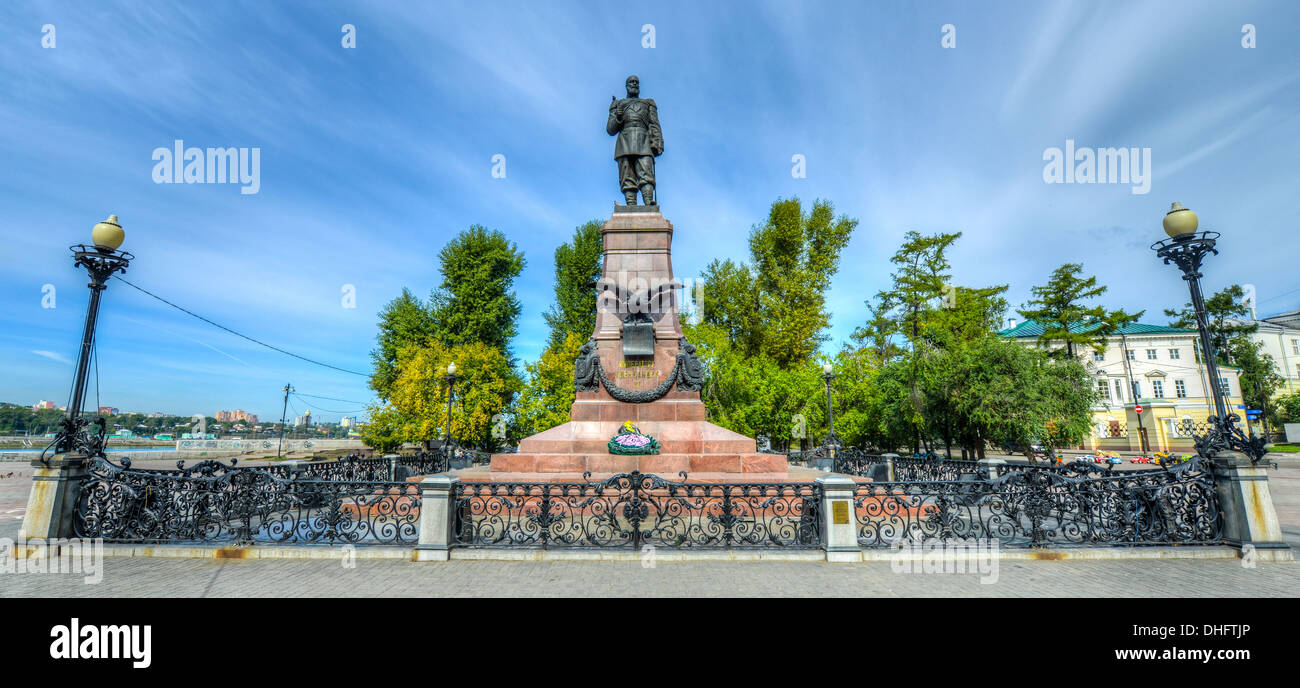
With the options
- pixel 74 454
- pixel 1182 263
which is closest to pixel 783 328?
pixel 1182 263

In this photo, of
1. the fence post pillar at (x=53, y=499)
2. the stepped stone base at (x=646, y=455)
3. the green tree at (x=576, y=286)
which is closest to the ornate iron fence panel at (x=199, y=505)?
the fence post pillar at (x=53, y=499)

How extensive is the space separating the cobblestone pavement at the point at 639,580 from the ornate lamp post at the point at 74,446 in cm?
108

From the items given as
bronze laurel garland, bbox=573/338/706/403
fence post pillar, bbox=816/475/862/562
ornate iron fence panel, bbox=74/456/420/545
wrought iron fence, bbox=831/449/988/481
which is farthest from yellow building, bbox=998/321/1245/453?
ornate iron fence panel, bbox=74/456/420/545

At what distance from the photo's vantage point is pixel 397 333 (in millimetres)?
34000

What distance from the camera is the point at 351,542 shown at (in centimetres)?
717

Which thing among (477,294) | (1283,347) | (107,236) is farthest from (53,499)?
(1283,347)

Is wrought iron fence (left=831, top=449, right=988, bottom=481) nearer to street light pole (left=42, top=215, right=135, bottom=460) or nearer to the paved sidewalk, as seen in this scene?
the paved sidewalk

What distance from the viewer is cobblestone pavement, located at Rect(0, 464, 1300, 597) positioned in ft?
18.2

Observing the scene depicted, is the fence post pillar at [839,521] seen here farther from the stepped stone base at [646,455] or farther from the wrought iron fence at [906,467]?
the wrought iron fence at [906,467]

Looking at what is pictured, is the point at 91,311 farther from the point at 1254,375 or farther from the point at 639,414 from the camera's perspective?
the point at 1254,375

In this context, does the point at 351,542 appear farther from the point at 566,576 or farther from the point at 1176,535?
the point at 1176,535

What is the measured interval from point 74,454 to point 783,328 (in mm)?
31015

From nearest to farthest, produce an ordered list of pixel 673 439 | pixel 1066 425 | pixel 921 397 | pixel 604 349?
pixel 673 439, pixel 604 349, pixel 1066 425, pixel 921 397

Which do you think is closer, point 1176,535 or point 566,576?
point 566,576
